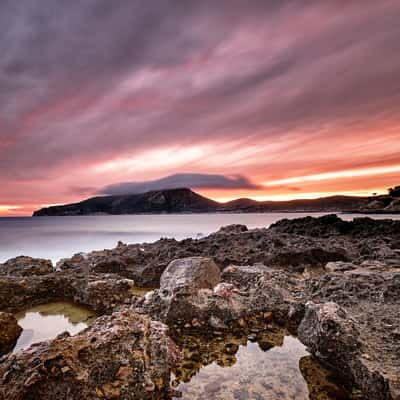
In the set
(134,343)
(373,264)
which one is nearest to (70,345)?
(134,343)

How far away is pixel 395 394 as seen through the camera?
2803 mm

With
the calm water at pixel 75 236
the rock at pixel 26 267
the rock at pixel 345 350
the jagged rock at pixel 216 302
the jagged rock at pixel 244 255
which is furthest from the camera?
the calm water at pixel 75 236

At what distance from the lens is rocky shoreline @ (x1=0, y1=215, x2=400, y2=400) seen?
9.92ft

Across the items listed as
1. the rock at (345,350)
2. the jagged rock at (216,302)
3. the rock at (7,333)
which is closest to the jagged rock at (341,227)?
the jagged rock at (216,302)

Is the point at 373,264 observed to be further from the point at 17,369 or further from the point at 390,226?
the point at 390,226

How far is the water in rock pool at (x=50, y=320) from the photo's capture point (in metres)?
5.38

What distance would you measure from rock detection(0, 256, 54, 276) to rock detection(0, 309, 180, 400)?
689 cm

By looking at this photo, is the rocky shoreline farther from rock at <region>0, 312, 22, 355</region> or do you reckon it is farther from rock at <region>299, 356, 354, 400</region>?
rock at <region>299, 356, 354, 400</region>

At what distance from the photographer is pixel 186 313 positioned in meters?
5.35

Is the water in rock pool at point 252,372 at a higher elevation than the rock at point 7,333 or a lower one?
lower

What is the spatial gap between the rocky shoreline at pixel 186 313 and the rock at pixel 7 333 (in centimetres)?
3

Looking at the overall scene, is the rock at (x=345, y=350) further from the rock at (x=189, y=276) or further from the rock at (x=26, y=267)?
the rock at (x=26, y=267)

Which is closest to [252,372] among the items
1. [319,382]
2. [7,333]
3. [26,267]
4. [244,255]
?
[319,382]

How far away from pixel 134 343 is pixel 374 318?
3.61 metres
